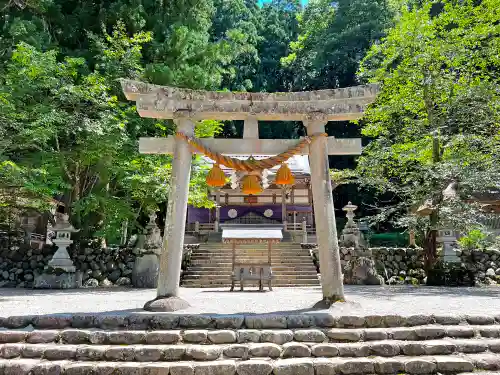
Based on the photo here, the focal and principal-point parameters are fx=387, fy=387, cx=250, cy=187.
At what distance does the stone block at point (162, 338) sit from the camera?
15.9ft

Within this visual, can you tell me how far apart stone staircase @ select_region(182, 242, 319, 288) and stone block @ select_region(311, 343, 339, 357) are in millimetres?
8191

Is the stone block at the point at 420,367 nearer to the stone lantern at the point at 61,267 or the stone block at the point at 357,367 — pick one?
the stone block at the point at 357,367

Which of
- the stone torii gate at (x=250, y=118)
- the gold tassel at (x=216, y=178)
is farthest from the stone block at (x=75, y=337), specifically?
the gold tassel at (x=216, y=178)

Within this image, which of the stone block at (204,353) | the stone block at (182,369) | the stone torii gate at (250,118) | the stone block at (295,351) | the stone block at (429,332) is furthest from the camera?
the stone torii gate at (250,118)

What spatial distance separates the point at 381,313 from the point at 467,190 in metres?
7.39

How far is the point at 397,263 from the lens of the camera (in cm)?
1517

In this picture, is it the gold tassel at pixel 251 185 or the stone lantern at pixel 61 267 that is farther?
the stone lantern at pixel 61 267

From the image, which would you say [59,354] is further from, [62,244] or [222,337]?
[62,244]

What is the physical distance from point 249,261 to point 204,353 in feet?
35.5

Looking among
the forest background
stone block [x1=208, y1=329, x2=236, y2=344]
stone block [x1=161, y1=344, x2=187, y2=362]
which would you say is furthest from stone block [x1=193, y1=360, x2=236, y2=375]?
the forest background

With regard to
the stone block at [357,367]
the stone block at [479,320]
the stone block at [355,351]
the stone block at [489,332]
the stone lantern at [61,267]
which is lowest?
the stone block at [357,367]

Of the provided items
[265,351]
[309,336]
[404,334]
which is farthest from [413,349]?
[265,351]

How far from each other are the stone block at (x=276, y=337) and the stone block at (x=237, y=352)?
304 millimetres

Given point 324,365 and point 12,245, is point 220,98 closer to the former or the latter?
point 324,365
